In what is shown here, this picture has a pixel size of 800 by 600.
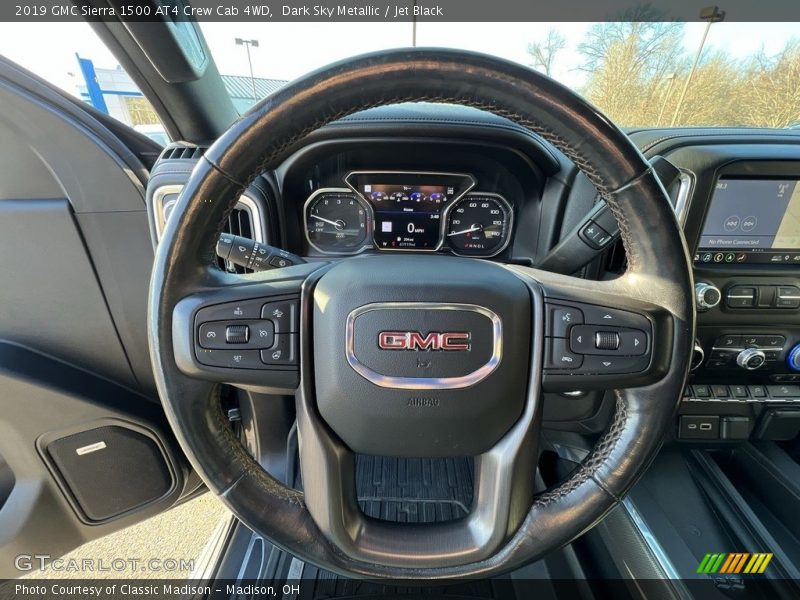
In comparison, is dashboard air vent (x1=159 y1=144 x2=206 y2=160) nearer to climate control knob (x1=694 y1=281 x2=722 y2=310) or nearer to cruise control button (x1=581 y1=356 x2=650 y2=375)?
cruise control button (x1=581 y1=356 x2=650 y2=375)

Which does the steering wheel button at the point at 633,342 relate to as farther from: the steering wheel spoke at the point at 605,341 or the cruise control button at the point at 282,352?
the cruise control button at the point at 282,352

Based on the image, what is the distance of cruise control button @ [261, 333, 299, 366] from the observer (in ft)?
2.18

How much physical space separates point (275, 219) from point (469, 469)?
0.93 m

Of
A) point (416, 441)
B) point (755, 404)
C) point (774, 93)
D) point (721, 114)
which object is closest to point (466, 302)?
point (416, 441)

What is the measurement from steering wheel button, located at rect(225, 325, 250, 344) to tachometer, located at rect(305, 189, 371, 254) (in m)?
0.82

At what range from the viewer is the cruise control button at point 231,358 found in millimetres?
651

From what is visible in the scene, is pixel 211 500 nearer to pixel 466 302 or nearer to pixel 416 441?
pixel 416 441

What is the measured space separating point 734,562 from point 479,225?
1115 millimetres

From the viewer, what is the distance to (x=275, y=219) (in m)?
1.25

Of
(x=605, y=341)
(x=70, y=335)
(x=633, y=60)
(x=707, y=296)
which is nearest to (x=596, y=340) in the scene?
(x=605, y=341)

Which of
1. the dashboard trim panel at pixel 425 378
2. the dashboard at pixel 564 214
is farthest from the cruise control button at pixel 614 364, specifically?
the dashboard at pixel 564 214

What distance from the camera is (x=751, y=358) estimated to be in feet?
3.94

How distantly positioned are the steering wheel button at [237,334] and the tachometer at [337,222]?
2.69ft

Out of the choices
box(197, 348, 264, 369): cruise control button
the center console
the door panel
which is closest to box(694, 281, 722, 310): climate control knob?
the center console
